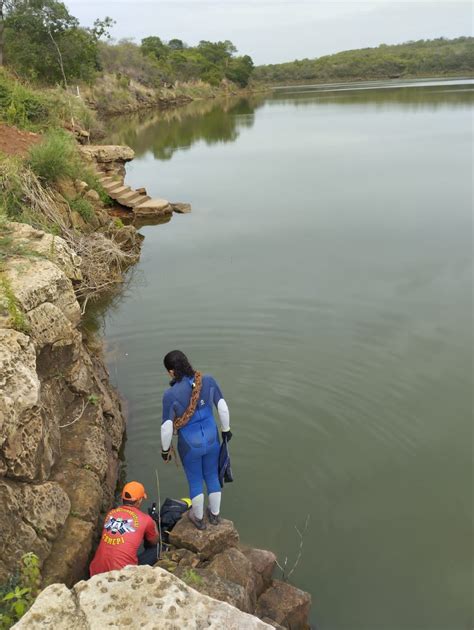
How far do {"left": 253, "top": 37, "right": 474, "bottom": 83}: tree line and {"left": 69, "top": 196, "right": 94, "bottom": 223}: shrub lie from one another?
9010 cm

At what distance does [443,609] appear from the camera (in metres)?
4.36

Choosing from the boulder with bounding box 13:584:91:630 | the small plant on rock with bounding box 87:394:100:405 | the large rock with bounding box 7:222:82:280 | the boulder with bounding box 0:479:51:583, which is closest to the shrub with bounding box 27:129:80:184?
the large rock with bounding box 7:222:82:280

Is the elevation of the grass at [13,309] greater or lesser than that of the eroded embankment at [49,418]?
greater

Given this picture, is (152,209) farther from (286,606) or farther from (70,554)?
(286,606)

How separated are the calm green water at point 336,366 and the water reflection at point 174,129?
11.2 metres

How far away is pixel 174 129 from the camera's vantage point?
113ft

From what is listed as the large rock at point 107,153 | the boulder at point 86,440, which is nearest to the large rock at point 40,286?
the boulder at point 86,440

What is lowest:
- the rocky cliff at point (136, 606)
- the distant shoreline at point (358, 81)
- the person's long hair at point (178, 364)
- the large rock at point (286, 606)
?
the large rock at point (286, 606)

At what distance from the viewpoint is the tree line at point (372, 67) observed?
87.9 metres

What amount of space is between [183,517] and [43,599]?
200 cm

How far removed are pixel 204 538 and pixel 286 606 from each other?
0.78m

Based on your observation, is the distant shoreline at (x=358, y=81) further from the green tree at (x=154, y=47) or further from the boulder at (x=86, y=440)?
the boulder at (x=86, y=440)

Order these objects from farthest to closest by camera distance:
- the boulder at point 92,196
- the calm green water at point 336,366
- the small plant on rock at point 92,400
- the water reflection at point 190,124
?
the water reflection at point 190,124 < the boulder at point 92,196 < the small plant on rock at point 92,400 < the calm green water at point 336,366

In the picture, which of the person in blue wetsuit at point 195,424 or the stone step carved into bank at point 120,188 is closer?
the person in blue wetsuit at point 195,424
